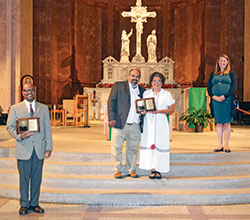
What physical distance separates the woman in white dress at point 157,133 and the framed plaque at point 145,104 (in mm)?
179

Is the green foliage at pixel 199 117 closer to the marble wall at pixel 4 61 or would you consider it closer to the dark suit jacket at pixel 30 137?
the marble wall at pixel 4 61

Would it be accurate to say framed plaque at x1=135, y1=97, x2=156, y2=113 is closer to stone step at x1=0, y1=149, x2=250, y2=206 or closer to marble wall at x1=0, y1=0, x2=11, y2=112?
stone step at x1=0, y1=149, x2=250, y2=206

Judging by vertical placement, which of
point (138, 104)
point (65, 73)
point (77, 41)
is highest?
point (77, 41)

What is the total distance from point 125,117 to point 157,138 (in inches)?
19.6

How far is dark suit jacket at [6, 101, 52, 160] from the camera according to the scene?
13.9 feet

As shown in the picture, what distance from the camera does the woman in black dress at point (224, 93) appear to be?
587cm

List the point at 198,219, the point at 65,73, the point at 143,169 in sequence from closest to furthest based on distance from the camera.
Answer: the point at 198,219 < the point at 143,169 < the point at 65,73

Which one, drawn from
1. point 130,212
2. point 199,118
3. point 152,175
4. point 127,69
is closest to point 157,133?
point 152,175

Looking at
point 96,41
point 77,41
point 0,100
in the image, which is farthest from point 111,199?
point 96,41

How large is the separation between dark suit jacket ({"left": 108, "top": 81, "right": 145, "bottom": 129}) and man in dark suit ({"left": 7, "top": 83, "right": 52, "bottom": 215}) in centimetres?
A: 101

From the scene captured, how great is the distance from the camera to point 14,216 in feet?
14.0

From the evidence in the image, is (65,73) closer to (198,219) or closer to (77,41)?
(77,41)

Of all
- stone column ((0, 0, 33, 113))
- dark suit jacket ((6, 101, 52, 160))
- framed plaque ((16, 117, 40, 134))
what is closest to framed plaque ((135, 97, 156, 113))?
dark suit jacket ((6, 101, 52, 160))

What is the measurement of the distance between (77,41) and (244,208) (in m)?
14.2
